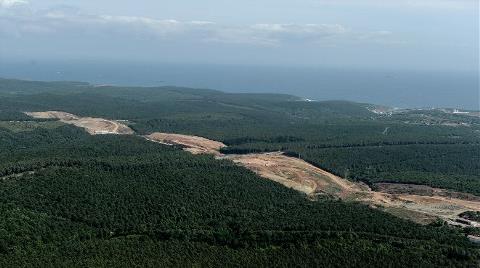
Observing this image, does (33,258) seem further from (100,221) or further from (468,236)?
(468,236)

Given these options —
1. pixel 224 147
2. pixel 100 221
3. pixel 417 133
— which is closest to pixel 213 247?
pixel 100 221

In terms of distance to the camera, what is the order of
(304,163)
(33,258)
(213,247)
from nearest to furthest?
(33,258)
(213,247)
(304,163)

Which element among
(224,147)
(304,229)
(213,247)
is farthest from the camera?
(224,147)

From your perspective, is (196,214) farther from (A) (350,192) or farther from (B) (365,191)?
(B) (365,191)

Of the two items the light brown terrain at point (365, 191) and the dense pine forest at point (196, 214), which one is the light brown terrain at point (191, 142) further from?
the dense pine forest at point (196, 214)

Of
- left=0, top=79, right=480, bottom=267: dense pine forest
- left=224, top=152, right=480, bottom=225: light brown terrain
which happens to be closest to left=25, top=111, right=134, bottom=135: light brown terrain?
left=0, top=79, right=480, bottom=267: dense pine forest

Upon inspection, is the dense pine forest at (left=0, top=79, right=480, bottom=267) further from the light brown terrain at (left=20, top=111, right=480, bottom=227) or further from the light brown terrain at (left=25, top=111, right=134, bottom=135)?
the light brown terrain at (left=25, top=111, right=134, bottom=135)

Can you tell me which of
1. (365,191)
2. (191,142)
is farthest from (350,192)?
(191,142)

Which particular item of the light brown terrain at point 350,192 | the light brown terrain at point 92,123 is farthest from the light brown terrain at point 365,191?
the light brown terrain at point 92,123
